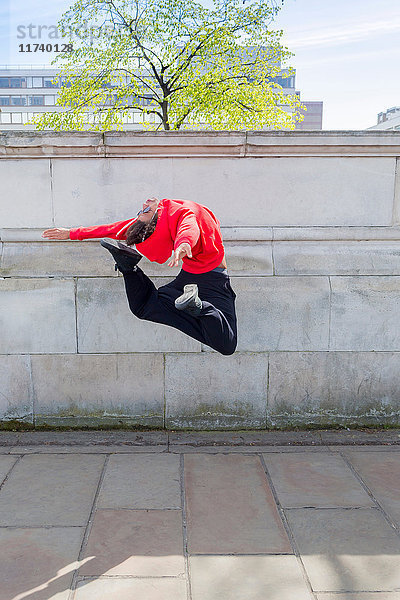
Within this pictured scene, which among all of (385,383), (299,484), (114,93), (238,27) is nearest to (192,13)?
(238,27)

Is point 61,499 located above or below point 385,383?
below

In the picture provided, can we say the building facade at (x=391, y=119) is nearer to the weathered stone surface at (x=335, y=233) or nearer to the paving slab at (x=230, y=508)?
the weathered stone surface at (x=335, y=233)

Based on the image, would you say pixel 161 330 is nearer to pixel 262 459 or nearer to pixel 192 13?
pixel 262 459

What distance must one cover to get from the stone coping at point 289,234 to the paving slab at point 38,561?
2.49 meters

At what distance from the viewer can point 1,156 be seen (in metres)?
4.57

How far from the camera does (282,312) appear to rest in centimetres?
469

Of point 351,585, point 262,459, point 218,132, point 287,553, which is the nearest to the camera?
point 351,585

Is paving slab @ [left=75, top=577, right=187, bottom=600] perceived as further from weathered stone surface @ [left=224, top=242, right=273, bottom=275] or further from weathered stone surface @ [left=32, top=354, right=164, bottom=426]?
weathered stone surface @ [left=224, top=242, right=273, bottom=275]

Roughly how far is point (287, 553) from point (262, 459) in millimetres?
1293

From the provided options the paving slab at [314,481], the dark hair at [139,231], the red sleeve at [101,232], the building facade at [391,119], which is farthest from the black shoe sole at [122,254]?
the building facade at [391,119]

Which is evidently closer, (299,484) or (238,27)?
(299,484)

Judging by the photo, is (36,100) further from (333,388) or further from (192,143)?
(333,388)

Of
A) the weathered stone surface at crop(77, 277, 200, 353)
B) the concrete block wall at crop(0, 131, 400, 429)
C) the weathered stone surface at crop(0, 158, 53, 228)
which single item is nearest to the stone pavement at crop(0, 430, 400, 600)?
the concrete block wall at crop(0, 131, 400, 429)

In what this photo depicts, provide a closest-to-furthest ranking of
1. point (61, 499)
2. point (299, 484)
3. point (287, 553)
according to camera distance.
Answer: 1. point (287, 553)
2. point (61, 499)
3. point (299, 484)
